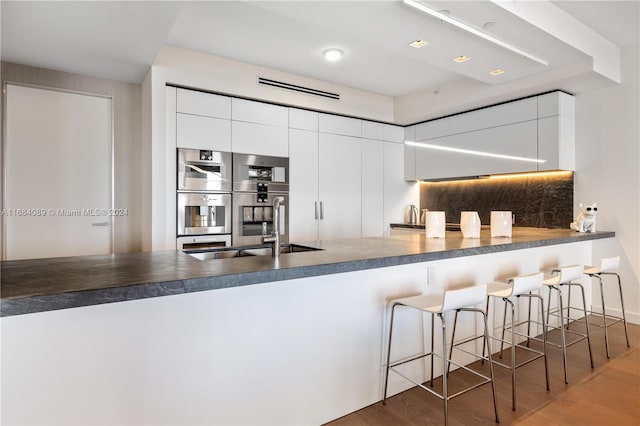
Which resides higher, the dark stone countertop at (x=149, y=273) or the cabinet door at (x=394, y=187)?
the cabinet door at (x=394, y=187)

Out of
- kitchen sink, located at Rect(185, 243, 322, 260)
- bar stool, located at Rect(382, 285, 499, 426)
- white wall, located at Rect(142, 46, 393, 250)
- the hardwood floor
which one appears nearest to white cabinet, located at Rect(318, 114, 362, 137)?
white wall, located at Rect(142, 46, 393, 250)

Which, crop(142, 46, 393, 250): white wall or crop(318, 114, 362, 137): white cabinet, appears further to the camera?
crop(318, 114, 362, 137): white cabinet

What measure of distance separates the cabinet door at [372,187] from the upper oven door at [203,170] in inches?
77.7

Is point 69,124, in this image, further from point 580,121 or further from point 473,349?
point 580,121

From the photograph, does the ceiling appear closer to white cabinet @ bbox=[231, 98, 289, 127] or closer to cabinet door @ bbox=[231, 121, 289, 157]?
white cabinet @ bbox=[231, 98, 289, 127]

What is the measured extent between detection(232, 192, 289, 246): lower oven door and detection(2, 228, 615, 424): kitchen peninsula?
75.1 inches

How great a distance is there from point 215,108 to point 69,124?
1.40m

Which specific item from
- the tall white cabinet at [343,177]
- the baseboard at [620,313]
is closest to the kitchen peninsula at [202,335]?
the tall white cabinet at [343,177]

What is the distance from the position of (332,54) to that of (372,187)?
203cm

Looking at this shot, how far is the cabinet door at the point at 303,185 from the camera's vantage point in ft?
14.4

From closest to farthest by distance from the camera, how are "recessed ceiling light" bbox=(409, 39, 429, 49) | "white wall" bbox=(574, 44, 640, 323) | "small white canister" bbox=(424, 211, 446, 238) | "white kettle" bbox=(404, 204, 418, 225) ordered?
"recessed ceiling light" bbox=(409, 39, 429, 49), "small white canister" bbox=(424, 211, 446, 238), "white wall" bbox=(574, 44, 640, 323), "white kettle" bbox=(404, 204, 418, 225)

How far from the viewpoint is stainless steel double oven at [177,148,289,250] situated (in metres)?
3.68

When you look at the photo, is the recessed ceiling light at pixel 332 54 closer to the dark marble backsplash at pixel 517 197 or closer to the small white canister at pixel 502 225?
the small white canister at pixel 502 225

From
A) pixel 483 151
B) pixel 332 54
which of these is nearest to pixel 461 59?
pixel 332 54
